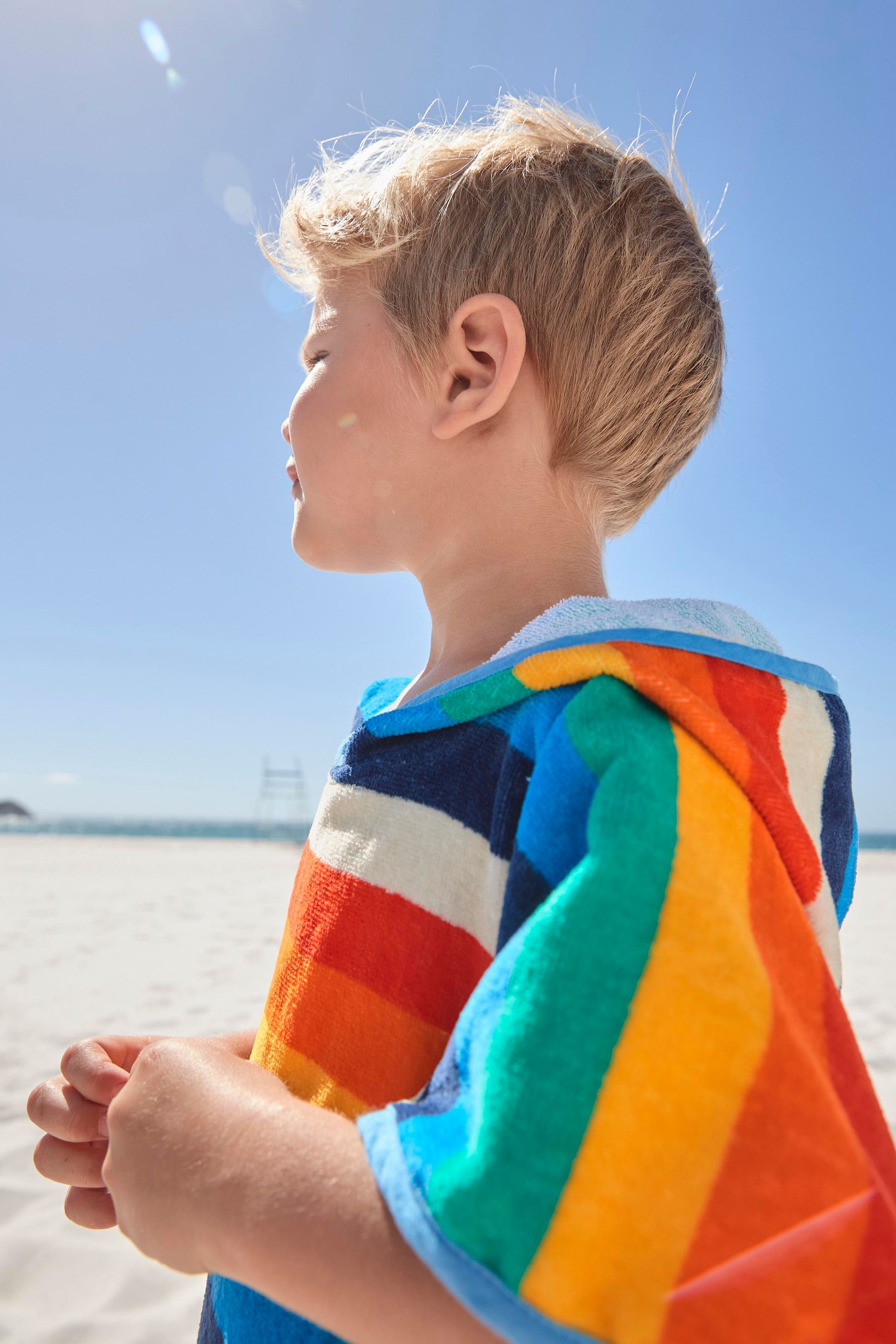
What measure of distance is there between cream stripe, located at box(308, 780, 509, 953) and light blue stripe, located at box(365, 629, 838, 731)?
0.26ft

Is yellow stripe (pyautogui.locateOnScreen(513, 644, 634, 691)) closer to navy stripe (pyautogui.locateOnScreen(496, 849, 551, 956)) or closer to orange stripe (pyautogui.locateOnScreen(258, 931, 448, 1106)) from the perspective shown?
navy stripe (pyautogui.locateOnScreen(496, 849, 551, 956))

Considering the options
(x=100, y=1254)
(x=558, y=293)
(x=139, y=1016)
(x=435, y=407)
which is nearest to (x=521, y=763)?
(x=435, y=407)

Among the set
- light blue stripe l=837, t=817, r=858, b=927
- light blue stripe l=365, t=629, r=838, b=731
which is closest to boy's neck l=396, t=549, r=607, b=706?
light blue stripe l=365, t=629, r=838, b=731

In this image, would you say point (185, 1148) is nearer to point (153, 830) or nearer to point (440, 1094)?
point (440, 1094)

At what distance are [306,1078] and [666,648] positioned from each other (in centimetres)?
45

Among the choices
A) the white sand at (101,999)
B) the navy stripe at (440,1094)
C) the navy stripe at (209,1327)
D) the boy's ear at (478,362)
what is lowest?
the white sand at (101,999)

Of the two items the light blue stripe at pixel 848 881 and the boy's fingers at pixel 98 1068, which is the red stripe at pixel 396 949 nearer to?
the boy's fingers at pixel 98 1068

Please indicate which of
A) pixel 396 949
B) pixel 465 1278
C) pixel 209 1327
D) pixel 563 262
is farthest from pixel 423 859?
pixel 563 262

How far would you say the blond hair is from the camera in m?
0.92

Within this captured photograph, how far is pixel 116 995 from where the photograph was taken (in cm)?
415

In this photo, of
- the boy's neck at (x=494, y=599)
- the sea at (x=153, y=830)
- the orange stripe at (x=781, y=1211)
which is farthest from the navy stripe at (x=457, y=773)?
the sea at (x=153, y=830)

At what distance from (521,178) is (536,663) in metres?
0.67

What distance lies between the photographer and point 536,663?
1.99ft

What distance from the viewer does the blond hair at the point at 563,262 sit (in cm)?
92
